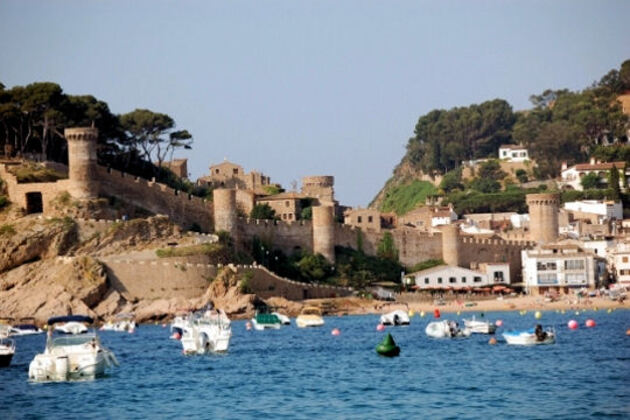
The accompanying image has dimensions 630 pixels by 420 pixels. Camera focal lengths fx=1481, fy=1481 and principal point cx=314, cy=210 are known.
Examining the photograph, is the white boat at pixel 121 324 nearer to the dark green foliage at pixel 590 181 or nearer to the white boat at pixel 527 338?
the white boat at pixel 527 338

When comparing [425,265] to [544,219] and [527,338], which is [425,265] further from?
[527,338]

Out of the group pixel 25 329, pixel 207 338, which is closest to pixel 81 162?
pixel 25 329

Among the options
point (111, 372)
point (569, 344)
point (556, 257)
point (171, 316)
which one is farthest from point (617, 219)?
point (111, 372)

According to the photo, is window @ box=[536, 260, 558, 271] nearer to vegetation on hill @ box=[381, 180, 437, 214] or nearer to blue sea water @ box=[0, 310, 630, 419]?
blue sea water @ box=[0, 310, 630, 419]

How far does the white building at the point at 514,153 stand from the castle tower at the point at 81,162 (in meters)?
55.0

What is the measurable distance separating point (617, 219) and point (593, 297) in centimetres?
2106

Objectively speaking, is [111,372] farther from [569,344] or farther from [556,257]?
[556,257]

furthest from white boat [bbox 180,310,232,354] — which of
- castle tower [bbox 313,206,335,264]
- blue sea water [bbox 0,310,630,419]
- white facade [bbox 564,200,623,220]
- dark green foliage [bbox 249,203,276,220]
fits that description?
white facade [bbox 564,200,623,220]

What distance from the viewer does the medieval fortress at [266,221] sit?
2965 inches

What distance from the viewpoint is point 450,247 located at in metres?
84.5

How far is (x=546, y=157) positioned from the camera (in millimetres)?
119938

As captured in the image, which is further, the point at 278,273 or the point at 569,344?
the point at 278,273

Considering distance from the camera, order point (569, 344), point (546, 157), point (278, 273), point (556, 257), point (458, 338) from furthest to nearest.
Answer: point (546, 157), point (556, 257), point (278, 273), point (458, 338), point (569, 344)

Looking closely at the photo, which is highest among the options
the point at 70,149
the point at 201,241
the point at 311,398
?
the point at 70,149
